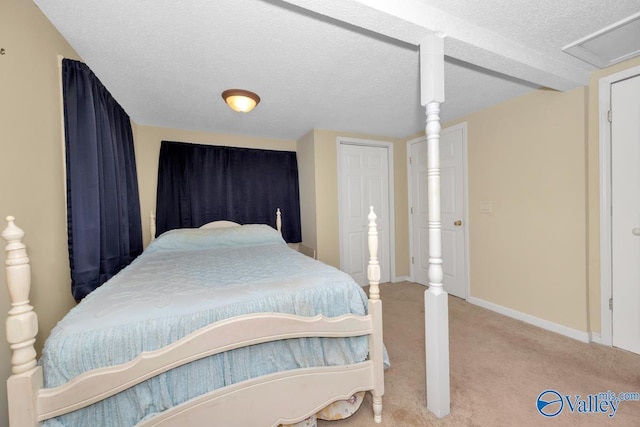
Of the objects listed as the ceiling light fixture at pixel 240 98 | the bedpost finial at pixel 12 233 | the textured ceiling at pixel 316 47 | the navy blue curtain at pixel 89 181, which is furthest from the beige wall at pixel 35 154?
the ceiling light fixture at pixel 240 98

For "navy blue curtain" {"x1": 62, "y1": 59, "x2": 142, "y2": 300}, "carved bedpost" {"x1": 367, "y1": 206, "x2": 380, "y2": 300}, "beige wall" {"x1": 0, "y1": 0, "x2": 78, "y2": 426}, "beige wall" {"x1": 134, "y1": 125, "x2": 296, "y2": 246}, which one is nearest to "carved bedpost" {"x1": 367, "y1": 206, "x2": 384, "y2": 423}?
"carved bedpost" {"x1": 367, "y1": 206, "x2": 380, "y2": 300}

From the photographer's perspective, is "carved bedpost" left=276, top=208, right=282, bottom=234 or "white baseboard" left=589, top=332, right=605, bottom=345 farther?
"carved bedpost" left=276, top=208, right=282, bottom=234

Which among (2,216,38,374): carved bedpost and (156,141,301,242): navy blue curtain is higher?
(156,141,301,242): navy blue curtain

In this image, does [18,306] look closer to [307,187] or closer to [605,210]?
[307,187]

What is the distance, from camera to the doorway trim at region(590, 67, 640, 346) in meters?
1.91

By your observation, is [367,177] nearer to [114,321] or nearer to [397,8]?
[397,8]

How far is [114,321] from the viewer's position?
1.00 meters

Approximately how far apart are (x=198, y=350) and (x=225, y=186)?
2.60 meters

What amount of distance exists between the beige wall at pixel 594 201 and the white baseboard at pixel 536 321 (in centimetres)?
11

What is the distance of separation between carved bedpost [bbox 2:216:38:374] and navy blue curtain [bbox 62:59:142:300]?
0.87 meters

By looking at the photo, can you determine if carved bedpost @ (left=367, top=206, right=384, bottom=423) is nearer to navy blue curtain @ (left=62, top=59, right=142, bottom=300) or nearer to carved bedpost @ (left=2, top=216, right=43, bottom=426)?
carved bedpost @ (left=2, top=216, right=43, bottom=426)

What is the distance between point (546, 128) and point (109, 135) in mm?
3776

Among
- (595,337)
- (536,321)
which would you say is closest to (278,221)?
(536,321)

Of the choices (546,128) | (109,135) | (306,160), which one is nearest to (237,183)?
(306,160)
